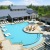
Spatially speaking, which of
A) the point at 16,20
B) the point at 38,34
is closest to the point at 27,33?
the point at 38,34

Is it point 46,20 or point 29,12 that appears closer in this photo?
point 46,20

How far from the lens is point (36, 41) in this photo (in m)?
23.8

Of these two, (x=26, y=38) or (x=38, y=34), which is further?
(x=38, y=34)

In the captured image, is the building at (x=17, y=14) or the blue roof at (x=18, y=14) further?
the blue roof at (x=18, y=14)

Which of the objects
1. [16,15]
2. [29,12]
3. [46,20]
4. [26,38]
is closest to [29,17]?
[29,12]

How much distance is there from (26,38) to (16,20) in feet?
57.1

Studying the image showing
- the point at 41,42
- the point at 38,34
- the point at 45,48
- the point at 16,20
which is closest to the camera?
the point at 45,48

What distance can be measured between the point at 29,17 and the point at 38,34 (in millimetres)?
17078

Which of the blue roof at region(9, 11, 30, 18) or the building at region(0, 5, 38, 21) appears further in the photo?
the blue roof at region(9, 11, 30, 18)

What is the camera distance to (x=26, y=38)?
84.4 feet

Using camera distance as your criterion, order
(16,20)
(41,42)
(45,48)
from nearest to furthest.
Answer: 1. (45,48)
2. (41,42)
3. (16,20)

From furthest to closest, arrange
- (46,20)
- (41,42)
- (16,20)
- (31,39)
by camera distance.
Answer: (16,20), (46,20), (31,39), (41,42)

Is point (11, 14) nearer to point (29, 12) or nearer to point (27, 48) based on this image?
point (29, 12)

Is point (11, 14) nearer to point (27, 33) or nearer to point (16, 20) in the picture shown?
point (16, 20)
